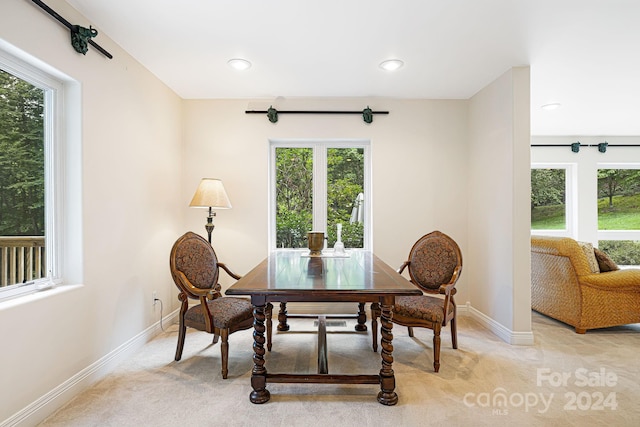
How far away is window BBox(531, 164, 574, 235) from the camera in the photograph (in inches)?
233

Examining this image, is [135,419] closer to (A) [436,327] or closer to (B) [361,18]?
(A) [436,327]

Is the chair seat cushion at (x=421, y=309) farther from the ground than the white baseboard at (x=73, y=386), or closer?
farther from the ground

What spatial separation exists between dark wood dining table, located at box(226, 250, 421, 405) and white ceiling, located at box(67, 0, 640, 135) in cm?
174

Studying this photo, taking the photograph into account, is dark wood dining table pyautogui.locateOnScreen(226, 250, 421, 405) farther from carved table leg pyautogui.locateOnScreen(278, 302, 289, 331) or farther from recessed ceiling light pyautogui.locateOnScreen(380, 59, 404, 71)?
recessed ceiling light pyautogui.locateOnScreen(380, 59, 404, 71)

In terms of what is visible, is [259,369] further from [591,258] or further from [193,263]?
[591,258]

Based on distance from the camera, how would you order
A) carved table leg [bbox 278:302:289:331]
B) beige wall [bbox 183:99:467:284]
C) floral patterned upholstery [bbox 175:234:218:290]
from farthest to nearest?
beige wall [bbox 183:99:467:284], carved table leg [bbox 278:302:289:331], floral patterned upholstery [bbox 175:234:218:290]

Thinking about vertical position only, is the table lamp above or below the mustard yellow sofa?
above

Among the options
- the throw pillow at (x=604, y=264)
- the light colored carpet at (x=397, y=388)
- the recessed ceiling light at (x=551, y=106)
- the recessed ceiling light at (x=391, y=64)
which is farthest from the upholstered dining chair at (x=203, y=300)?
the recessed ceiling light at (x=551, y=106)

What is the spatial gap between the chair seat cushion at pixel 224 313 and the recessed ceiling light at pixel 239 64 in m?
2.04

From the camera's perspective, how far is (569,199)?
5.94 metres

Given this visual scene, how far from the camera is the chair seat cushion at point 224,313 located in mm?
2449

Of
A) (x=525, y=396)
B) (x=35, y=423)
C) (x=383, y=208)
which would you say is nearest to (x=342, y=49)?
(x=383, y=208)

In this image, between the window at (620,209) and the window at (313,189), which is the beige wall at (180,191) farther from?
the window at (620,209)

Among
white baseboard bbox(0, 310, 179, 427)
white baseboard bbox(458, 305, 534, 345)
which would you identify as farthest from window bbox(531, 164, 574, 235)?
white baseboard bbox(0, 310, 179, 427)
